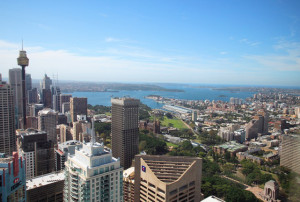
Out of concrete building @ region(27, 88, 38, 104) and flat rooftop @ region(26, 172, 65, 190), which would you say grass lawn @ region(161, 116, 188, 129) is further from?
flat rooftop @ region(26, 172, 65, 190)

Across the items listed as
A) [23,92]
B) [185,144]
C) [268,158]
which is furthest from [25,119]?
[268,158]

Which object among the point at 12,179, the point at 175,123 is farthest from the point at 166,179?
the point at 175,123

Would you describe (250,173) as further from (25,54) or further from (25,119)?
(25,54)

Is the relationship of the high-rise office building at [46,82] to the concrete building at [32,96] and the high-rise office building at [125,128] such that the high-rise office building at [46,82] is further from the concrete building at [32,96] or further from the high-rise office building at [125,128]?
the high-rise office building at [125,128]

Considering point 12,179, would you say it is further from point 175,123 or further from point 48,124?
point 175,123

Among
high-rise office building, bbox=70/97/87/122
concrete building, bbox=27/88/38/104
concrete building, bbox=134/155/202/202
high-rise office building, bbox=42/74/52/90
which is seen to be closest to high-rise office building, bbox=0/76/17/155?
concrete building, bbox=134/155/202/202
